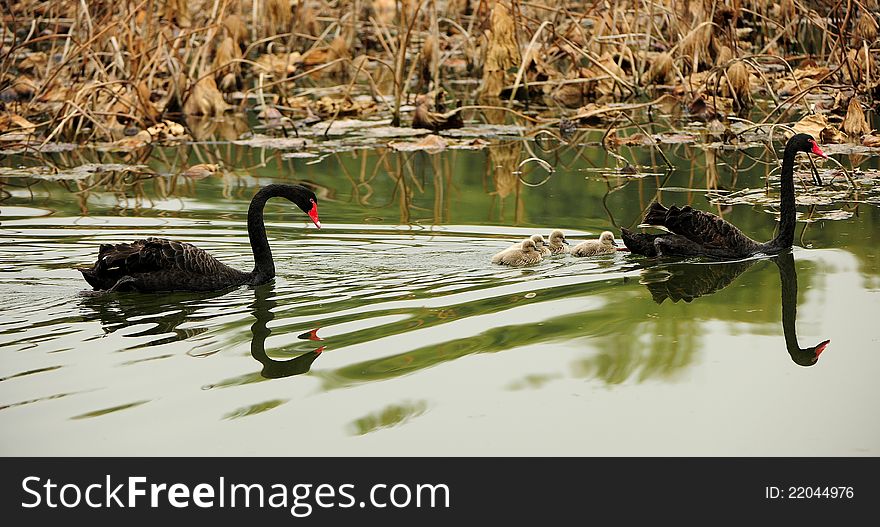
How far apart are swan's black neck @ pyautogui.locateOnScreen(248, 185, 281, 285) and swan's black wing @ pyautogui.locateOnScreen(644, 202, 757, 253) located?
2135 millimetres

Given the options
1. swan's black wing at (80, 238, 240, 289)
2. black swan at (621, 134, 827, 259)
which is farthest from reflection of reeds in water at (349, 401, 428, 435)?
black swan at (621, 134, 827, 259)

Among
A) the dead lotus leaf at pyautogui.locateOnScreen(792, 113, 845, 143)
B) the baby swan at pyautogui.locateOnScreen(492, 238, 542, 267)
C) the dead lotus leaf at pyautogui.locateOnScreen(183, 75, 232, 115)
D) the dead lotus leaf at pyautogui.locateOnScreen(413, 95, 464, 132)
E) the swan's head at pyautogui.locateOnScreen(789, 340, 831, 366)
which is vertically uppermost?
the dead lotus leaf at pyautogui.locateOnScreen(183, 75, 232, 115)

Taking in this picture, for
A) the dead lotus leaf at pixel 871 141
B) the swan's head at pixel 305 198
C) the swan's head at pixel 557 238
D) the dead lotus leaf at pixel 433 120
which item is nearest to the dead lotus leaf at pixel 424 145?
the dead lotus leaf at pixel 433 120

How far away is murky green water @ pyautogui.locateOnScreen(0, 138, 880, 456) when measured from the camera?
391 cm

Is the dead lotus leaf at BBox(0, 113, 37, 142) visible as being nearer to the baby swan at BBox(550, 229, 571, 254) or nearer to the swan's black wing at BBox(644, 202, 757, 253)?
the baby swan at BBox(550, 229, 571, 254)

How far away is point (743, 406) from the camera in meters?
4.10

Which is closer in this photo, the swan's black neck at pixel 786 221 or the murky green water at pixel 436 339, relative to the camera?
the murky green water at pixel 436 339

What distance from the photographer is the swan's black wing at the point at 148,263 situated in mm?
5820

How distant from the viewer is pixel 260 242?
6.18 m

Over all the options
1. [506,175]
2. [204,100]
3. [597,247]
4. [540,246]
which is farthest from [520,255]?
[204,100]

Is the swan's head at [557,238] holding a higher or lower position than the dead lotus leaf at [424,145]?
lower

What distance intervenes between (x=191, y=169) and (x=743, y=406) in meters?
6.43

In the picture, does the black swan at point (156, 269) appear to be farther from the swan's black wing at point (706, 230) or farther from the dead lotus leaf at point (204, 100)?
the dead lotus leaf at point (204, 100)

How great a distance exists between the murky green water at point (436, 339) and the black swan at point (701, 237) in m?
0.10
